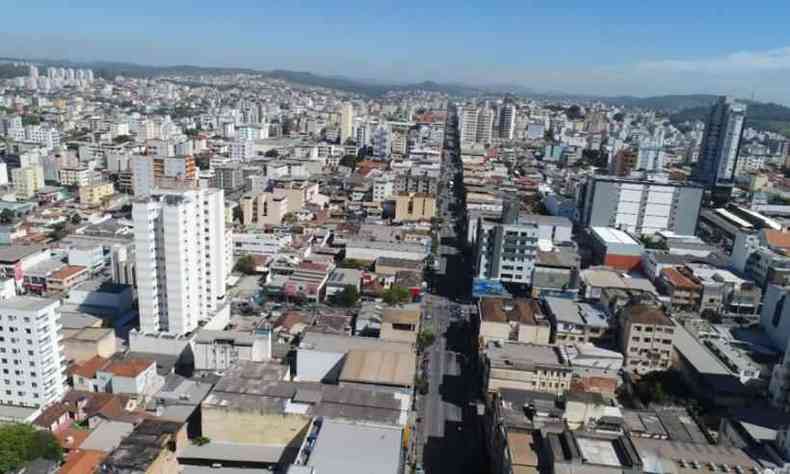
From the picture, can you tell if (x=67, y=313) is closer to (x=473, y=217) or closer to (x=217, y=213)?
(x=217, y=213)

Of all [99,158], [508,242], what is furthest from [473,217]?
[99,158]

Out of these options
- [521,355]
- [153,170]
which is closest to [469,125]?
[153,170]

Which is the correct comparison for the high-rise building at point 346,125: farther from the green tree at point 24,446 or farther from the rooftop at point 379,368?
the green tree at point 24,446

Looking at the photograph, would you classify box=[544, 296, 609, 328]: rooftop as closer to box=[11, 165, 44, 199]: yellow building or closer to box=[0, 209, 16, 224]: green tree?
box=[0, 209, 16, 224]: green tree

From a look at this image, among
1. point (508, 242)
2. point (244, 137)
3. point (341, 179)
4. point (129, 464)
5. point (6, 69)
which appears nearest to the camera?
point (129, 464)

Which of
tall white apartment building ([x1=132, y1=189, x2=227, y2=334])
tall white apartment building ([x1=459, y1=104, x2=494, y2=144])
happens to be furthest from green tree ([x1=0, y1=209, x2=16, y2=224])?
tall white apartment building ([x1=459, y1=104, x2=494, y2=144])
